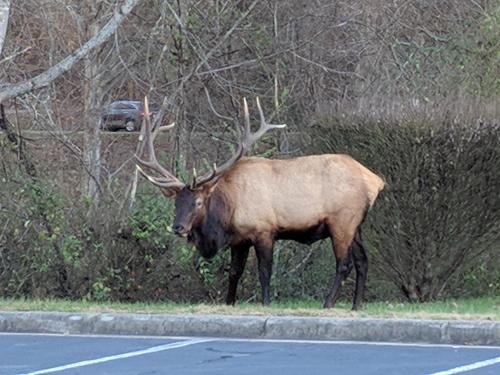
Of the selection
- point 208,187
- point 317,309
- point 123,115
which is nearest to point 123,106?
point 123,115

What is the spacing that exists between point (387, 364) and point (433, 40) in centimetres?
1230

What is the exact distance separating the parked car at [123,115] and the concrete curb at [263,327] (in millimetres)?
8119

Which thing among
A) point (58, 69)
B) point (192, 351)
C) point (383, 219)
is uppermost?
point (58, 69)

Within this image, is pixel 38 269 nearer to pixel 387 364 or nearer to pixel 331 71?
pixel 331 71

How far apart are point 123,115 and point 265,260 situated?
1009cm

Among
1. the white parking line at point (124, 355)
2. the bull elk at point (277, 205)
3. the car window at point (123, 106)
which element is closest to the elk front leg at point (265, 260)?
the bull elk at point (277, 205)

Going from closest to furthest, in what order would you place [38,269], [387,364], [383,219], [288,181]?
1. [387,364]
2. [288,181]
3. [383,219]
4. [38,269]

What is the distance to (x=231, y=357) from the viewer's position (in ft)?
35.0

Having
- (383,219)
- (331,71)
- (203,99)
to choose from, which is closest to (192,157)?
(203,99)

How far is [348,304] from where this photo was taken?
1489cm

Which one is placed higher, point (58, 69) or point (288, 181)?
point (58, 69)

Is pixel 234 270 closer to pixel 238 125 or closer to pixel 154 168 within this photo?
pixel 154 168

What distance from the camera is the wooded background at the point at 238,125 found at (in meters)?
15.1

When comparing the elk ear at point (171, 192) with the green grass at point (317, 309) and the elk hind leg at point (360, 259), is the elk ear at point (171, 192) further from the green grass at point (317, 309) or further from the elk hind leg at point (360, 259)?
the elk hind leg at point (360, 259)
